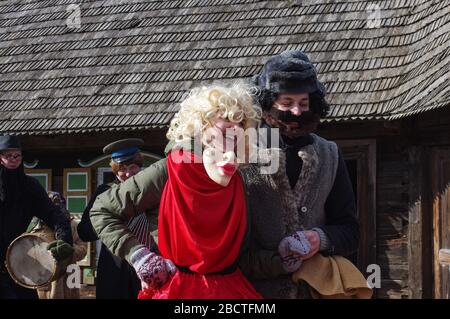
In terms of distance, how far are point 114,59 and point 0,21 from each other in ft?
9.20

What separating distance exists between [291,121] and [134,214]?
0.65 m

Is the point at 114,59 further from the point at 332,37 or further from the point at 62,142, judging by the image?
the point at 332,37

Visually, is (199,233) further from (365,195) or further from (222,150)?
(365,195)

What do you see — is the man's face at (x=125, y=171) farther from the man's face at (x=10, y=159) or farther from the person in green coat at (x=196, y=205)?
the person in green coat at (x=196, y=205)

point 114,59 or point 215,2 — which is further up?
point 215,2

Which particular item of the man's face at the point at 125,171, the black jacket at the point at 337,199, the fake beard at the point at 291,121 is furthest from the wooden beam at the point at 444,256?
the fake beard at the point at 291,121

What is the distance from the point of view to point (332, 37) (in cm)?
1021

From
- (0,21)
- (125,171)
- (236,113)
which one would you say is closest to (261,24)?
(0,21)

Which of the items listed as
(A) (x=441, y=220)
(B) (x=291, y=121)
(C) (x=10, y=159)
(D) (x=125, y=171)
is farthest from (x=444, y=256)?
(B) (x=291, y=121)

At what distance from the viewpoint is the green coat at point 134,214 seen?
10.7 feet

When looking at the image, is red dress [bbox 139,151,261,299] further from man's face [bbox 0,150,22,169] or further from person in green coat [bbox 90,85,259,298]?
man's face [bbox 0,150,22,169]

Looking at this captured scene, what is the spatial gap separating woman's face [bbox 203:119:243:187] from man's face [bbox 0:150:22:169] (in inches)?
123

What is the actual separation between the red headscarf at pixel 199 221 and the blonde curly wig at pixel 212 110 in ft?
0.35
